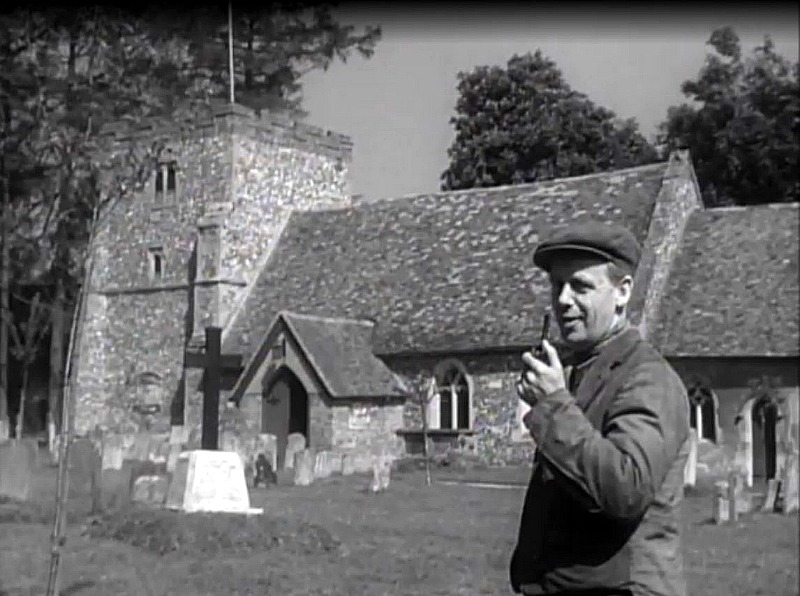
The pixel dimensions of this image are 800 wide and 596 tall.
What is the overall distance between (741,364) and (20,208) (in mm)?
12873

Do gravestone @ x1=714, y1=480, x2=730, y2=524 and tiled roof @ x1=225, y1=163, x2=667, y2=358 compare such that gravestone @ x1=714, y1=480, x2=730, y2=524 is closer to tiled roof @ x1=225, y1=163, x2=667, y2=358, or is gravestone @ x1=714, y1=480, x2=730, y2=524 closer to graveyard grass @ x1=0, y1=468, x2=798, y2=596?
graveyard grass @ x1=0, y1=468, x2=798, y2=596

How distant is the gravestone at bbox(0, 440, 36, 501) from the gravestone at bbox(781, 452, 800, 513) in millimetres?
8494

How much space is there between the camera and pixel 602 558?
99.3 inches

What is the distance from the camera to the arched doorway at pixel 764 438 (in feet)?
65.5

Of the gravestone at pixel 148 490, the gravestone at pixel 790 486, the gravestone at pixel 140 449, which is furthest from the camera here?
the gravestone at pixel 140 449

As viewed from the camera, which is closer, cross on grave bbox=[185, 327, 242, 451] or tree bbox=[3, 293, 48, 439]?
cross on grave bbox=[185, 327, 242, 451]

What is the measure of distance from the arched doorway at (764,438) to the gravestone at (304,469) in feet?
22.2

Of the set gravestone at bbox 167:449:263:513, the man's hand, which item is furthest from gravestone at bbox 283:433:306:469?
the man's hand

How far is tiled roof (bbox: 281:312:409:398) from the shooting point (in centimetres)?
2316

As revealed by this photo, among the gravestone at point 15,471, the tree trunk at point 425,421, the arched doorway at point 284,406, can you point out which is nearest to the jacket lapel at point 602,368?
the gravestone at point 15,471

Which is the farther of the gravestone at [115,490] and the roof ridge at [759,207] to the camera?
the roof ridge at [759,207]

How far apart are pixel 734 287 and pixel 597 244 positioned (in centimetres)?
2104

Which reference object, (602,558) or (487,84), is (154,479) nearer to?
(487,84)

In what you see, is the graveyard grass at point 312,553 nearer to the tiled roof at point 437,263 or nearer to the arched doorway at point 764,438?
the arched doorway at point 764,438
